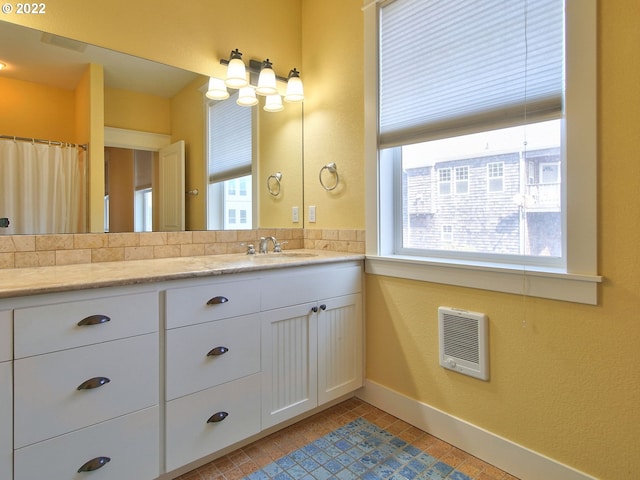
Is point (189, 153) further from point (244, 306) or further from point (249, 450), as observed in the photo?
point (249, 450)

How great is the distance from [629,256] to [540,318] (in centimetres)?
38

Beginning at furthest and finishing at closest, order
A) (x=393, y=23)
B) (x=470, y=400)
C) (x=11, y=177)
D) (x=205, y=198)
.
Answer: (x=205, y=198) < (x=393, y=23) < (x=470, y=400) < (x=11, y=177)

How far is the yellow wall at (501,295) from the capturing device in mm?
1250

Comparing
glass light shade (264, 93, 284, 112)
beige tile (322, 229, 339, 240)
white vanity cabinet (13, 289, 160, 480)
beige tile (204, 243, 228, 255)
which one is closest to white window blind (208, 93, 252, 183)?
glass light shade (264, 93, 284, 112)

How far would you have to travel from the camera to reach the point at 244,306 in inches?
62.9

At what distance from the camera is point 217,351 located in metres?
1.51

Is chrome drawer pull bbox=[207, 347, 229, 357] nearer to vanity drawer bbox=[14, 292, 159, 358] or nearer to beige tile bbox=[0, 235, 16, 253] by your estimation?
vanity drawer bbox=[14, 292, 159, 358]

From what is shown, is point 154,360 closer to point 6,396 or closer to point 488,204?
point 6,396

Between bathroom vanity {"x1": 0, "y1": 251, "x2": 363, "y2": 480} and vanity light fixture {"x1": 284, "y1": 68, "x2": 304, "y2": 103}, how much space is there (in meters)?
1.14

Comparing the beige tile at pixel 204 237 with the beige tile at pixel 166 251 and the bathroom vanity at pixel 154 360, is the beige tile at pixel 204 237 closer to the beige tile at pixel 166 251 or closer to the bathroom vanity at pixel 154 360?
the beige tile at pixel 166 251

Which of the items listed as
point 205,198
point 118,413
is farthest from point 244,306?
point 205,198

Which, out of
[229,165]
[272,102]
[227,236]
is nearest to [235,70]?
[272,102]

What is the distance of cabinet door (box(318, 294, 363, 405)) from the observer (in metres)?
1.91

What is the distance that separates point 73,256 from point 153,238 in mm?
368
